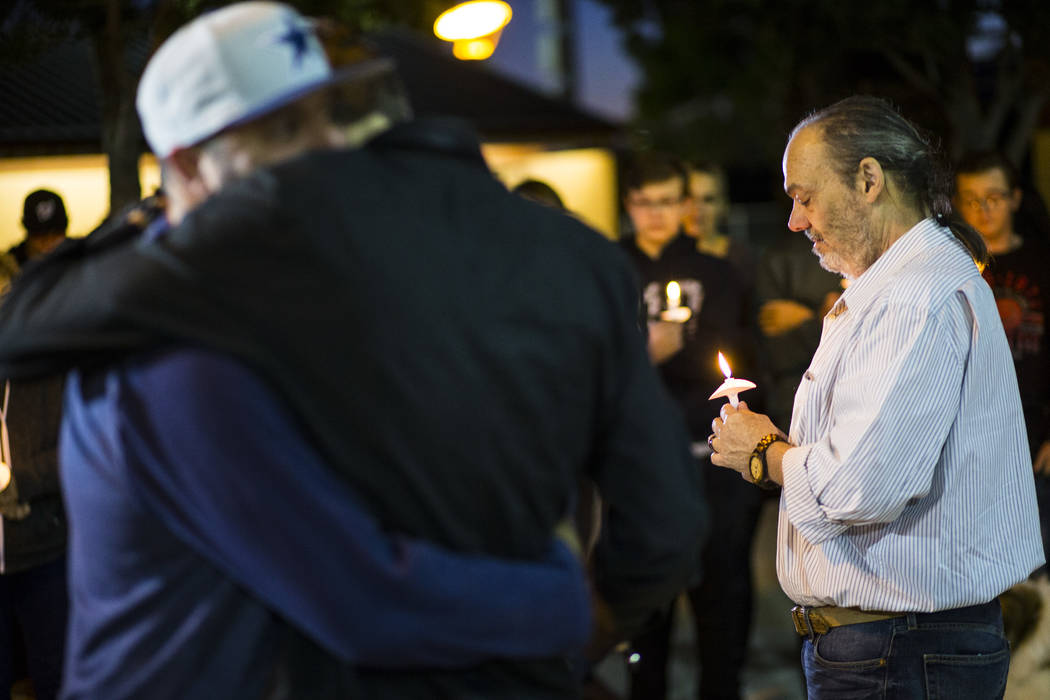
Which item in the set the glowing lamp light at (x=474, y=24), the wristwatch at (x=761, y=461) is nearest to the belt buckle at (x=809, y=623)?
the wristwatch at (x=761, y=461)

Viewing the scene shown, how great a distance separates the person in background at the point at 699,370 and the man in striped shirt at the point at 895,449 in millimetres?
2099

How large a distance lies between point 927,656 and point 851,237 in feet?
3.23

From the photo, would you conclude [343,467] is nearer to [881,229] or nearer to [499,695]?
[499,695]

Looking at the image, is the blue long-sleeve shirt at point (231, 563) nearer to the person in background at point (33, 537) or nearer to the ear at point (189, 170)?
the ear at point (189, 170)

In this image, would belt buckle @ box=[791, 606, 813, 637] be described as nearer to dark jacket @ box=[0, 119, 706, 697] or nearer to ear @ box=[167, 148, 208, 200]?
dark jacket @ box=[0, 119, 706, 697]

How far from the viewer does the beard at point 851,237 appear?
2.58 metres

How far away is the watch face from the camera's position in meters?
2.65

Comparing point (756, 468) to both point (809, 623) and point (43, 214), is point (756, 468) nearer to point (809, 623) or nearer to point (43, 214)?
point (809, 623)

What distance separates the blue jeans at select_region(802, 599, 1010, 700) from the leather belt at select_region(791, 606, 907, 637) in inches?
0.5

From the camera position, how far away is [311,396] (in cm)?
139

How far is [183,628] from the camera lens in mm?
1441

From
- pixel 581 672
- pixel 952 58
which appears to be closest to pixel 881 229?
pixel 581 672

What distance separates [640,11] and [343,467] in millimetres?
14569

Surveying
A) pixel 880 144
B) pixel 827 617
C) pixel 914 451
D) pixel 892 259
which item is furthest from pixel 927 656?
pixel 880 144
